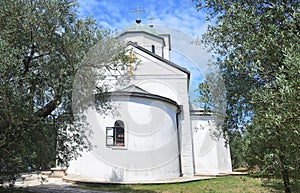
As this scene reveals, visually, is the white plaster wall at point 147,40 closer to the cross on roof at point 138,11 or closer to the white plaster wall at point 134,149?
the cross on roof at point 138,11

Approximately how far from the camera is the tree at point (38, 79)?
6.47 m

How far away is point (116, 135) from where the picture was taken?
45.1 feet

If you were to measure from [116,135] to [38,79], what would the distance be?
703 centimetres

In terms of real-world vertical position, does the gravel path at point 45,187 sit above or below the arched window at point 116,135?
below

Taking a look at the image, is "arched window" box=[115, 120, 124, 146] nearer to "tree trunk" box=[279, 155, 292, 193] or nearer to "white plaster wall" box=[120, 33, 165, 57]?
"tree trunk" box=[279, 155, 292, 193]

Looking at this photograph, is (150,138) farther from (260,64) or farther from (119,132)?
(260,64)

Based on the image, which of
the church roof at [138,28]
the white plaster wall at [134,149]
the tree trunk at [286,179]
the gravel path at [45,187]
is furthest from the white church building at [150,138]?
the church roof at [138,28]

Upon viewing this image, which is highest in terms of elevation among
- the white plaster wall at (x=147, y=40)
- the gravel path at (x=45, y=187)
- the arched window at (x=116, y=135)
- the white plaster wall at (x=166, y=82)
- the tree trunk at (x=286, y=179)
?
the white plaster wall at (x=147, y=40)

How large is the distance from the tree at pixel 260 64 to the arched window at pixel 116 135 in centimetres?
871

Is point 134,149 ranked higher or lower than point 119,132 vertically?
lower

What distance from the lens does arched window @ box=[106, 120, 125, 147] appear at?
13578 millimetres

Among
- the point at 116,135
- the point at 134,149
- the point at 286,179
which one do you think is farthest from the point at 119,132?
the point at 286,179

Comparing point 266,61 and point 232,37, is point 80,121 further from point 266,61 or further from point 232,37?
point 266,61

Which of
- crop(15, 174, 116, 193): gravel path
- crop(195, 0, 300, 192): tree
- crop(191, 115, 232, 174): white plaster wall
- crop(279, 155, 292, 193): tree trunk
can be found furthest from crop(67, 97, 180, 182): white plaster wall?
crop(279, 155, 292, 193): tree trunk
